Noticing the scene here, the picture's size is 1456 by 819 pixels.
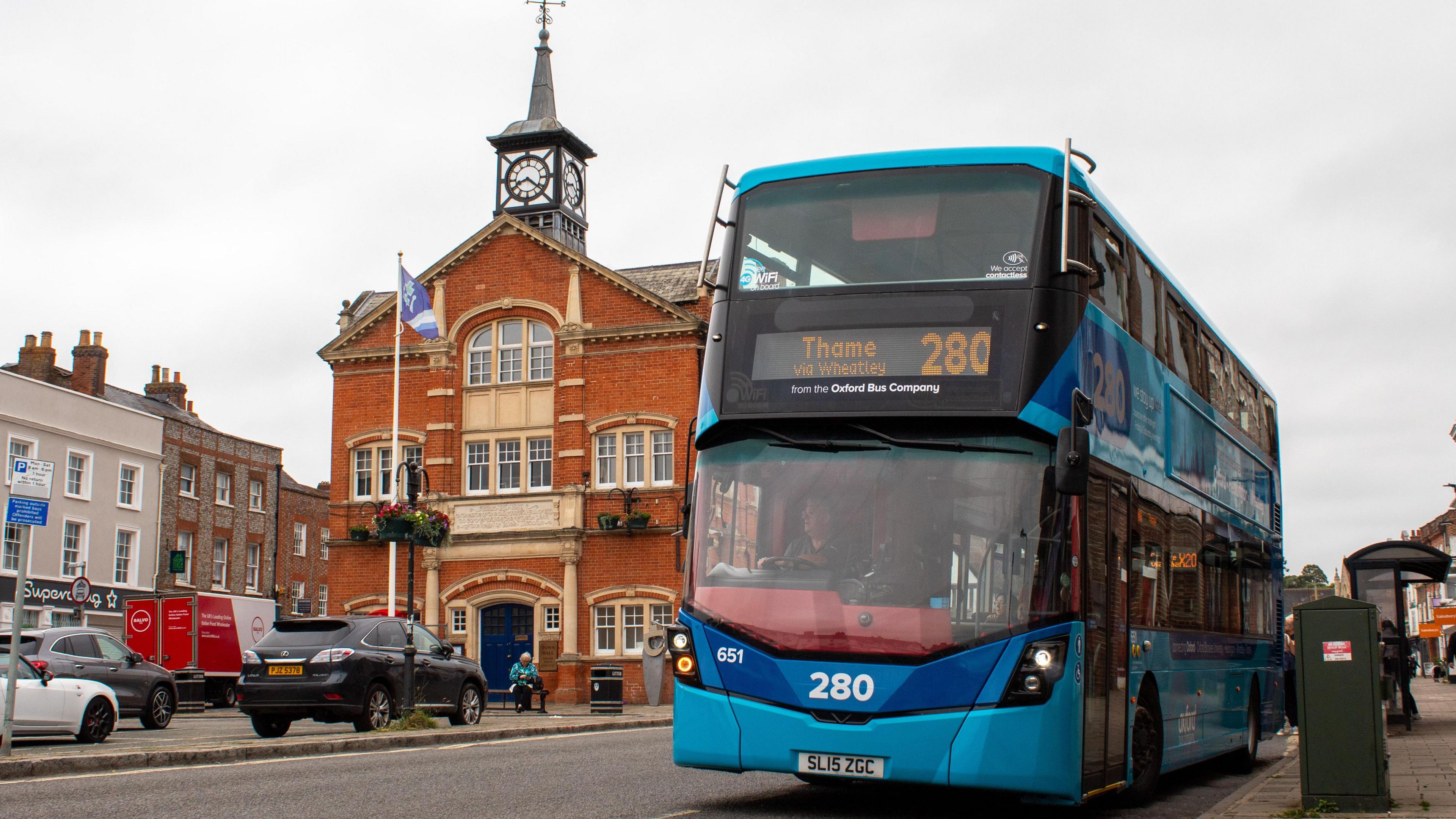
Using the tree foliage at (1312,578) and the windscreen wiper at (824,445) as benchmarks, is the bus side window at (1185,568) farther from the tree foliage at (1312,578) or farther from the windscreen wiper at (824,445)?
the tree foliage at (1312,578)

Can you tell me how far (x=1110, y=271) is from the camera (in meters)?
10.6

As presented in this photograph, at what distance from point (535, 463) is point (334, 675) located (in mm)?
20254

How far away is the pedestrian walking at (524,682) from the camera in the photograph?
98.6ft

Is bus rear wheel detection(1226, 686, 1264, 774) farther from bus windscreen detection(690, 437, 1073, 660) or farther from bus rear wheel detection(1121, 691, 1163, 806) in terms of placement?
bus windscreen detection(690, 437, 1073, 660)

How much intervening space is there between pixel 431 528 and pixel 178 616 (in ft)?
18.9

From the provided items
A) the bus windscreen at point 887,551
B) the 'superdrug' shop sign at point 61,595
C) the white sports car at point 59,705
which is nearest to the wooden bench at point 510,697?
the 'superdrug' shop sign at point 61,595

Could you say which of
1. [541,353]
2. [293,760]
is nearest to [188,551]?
[541,353]

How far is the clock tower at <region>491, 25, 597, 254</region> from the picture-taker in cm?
4256

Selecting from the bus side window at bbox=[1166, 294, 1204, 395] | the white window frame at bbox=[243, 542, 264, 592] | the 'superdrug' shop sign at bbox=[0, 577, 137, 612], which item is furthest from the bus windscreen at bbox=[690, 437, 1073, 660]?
the white window frame at bbox=[243, 542, 264, 592]

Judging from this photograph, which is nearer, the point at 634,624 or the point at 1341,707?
the point at 1341,707

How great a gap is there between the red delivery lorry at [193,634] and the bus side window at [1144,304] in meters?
24.3

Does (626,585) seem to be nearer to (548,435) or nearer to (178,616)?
(548,435)

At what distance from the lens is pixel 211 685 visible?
32.0 meters

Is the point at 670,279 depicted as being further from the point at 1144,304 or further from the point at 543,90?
the point at 1144,304
